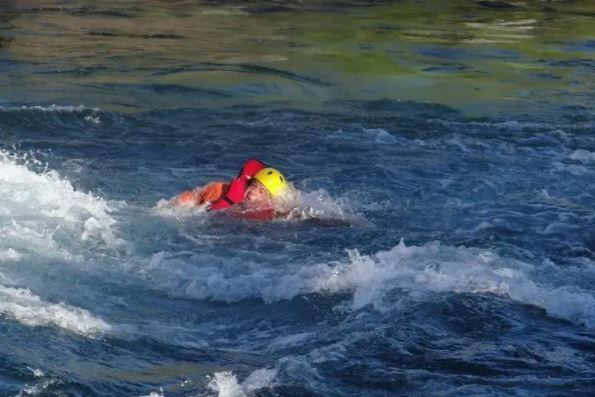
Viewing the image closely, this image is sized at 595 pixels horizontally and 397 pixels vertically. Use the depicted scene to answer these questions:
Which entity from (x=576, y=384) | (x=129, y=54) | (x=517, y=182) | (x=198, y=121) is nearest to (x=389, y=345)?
(x=576, y=384)

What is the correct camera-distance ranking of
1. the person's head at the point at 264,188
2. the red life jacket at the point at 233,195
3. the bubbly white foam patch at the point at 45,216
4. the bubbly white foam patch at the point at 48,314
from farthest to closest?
1. the person's head at the point at 264,188
2. the red life jacket at the point at 233,195
3. the bubbly white foam patch at the point at 45,216
4. the bubbly white foam patch at the point at 48,314

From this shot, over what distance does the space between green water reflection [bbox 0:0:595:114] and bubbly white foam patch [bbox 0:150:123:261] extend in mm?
4670

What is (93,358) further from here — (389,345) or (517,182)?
(517,182)

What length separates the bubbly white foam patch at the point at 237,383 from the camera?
6.81 m

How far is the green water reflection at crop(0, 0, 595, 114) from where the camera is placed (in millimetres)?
17250

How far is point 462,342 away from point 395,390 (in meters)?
1.03

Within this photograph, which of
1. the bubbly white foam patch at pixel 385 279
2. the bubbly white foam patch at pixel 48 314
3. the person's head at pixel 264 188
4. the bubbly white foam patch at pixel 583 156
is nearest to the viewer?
the bubbly white foam patch at pixel 48 314

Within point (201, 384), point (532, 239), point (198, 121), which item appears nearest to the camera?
point (201, 384)

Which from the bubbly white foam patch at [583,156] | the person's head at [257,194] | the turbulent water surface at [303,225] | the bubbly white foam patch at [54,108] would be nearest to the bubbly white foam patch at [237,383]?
the turbulent water surface at [303,225]

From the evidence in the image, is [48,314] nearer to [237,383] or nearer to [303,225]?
[237,383]

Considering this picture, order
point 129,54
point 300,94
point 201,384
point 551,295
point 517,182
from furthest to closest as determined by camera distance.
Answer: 1. point 129,54
2. point 300,94
3. point 517,182
4. point 551,295
5. point 201,384

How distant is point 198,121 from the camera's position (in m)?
15.4

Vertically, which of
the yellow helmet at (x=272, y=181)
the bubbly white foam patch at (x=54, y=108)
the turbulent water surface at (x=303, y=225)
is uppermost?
the yellow helmet at (x=272, y=181)

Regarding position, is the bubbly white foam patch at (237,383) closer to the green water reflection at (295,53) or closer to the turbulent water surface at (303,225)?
the turbulent water surface at (303,225)
